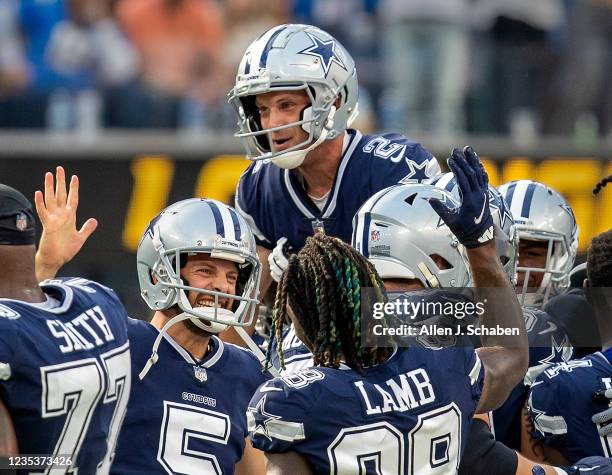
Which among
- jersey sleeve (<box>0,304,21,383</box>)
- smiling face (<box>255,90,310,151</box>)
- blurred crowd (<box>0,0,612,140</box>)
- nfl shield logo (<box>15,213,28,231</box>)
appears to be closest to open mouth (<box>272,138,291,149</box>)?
smiling face (<box>255,90,310,151</box>)

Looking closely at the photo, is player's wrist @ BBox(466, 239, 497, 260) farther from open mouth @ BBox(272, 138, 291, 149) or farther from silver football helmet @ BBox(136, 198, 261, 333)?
open mouth @ BBox(272, 138, 291, 149)

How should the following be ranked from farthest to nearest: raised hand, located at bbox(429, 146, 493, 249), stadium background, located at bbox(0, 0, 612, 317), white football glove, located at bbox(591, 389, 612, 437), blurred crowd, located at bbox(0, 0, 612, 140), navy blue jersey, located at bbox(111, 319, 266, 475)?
blurred crowd, located at bbox(0, 0, 612, 140) < stadium background, located at bbox(0, 0, 612, 317) < navy blue jersey, located at bbox(111, 319, 266, 475) < white football glove, located at bbox(591, 389, 612, 437) < raised hand, located at bbox(429, 146, 493, 249)

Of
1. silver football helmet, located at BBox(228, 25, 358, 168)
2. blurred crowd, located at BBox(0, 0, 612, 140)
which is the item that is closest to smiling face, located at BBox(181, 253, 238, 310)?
silver football helmet, located at BBox(228, 25, 358, 168)

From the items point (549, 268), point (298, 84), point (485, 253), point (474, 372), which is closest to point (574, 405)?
point (474, 372)

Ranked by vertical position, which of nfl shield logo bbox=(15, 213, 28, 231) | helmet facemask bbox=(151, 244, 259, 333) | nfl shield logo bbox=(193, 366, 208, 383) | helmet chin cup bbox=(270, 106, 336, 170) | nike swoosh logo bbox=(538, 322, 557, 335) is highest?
nfl shield logo bbox=(15, 213, 28, 231)

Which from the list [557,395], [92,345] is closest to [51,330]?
[92,345]

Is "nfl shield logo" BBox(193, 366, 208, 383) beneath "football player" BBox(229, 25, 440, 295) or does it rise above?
beneath

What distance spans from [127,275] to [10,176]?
1084mm

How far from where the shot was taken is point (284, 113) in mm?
5336

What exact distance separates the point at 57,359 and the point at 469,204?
1.23 meters

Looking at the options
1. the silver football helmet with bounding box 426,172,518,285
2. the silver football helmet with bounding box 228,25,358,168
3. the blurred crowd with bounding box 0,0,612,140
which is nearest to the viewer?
the silver football helmet with bounding box 426,172,518,285

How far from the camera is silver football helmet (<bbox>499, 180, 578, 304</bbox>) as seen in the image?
516 cm

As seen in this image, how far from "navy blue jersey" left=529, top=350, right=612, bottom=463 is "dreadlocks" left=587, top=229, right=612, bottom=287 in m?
0.24

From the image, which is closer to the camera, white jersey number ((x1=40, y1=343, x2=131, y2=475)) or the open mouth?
white jersey number ((x1=40, y1=343, x2=131, y2=475))
